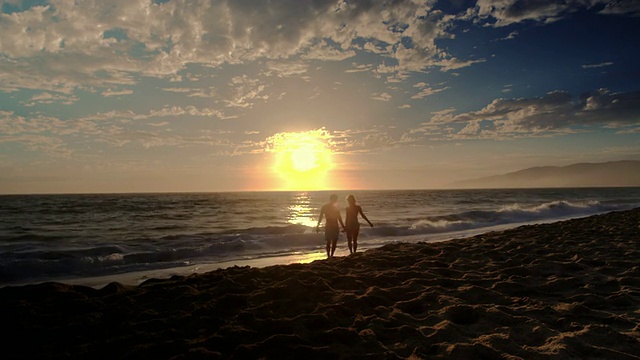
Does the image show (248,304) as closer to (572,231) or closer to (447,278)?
(447,278)

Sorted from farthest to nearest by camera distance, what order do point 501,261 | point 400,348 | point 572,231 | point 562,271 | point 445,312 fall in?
point 572,231 < point 501,261 < point 562,271 < point 445,312 < point 400,348

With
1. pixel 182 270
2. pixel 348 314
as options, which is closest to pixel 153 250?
pixel 182 270

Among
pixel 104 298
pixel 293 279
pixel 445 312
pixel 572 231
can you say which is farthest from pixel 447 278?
pixel 572 231

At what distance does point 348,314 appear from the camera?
5090 millimetres

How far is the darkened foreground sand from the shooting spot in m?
3.99

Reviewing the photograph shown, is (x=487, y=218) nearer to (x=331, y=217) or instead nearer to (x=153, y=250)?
(x=331, y=217)

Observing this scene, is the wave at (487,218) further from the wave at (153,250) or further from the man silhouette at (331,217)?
the man silhouette at (331,217)

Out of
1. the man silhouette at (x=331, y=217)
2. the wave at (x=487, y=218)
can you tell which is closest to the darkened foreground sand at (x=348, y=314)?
the man silhouette at (x=331, y=217)

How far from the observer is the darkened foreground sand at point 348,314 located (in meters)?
3.99

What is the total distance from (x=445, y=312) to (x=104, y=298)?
216 inches

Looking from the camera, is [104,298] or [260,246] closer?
[104,298]

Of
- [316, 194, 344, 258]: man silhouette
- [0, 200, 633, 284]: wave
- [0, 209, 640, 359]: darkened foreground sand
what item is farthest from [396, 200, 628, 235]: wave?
[0, 209, 640, 359]: darkened foreground sand

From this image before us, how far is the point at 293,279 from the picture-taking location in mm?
6742

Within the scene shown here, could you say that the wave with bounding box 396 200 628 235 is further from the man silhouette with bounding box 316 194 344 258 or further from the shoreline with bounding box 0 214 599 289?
the man silhouette with bounding box 316 194 344 258
